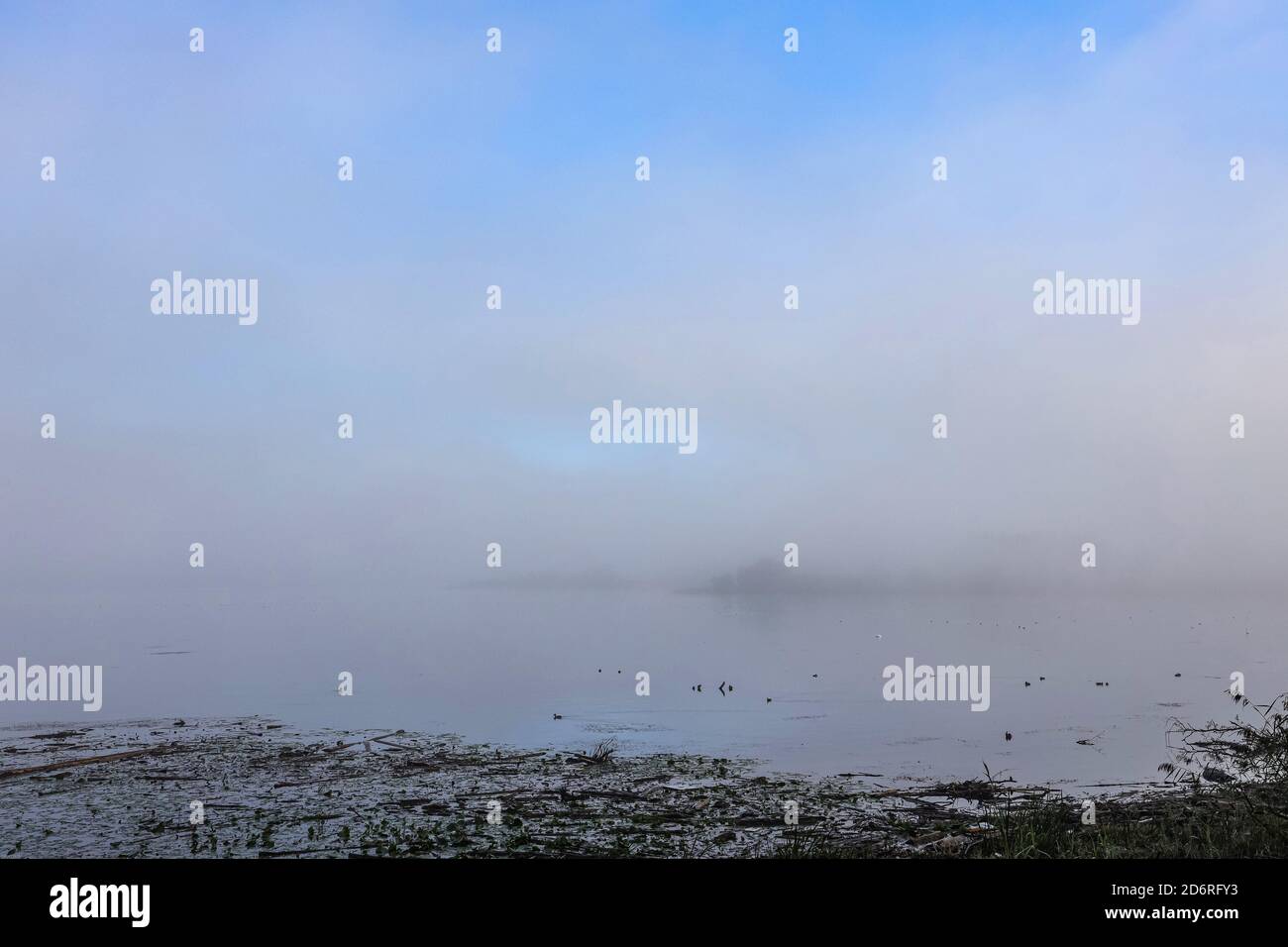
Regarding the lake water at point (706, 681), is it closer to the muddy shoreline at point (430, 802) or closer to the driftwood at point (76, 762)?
the muddy shoreline at point (430, 802)

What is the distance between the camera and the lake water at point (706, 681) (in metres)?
22.8

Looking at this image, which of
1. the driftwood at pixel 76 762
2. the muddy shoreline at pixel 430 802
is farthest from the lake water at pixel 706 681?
the driftwood at pixel 76 762

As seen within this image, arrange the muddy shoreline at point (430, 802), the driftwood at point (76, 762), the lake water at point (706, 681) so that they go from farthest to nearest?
the lake water at point (706, 681)
the driftwood at point (76, 762)
the muddy shoreline at point (430, 802)

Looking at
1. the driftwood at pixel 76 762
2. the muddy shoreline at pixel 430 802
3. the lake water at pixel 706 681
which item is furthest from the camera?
the lake water at pixel 706 681

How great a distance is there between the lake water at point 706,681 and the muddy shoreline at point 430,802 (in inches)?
92.9

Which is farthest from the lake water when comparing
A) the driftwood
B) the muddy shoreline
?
the driftwood

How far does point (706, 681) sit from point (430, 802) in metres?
20.9

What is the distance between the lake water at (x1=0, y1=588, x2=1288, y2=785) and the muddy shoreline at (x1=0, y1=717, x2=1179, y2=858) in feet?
7.74

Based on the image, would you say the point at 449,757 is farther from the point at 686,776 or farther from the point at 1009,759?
the point at 1009,759

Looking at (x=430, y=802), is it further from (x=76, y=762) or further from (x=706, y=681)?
(x=706, y=681)
